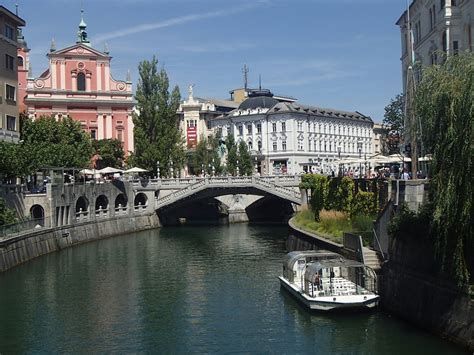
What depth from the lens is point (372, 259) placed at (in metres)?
36.8

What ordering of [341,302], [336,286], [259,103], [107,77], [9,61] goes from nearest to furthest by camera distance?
[341,302] → [336,286] → [9,61] → [107,77] → [259,103]

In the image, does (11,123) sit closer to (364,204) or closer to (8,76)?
(8,76)

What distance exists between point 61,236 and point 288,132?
221ft

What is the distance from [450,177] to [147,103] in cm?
6573

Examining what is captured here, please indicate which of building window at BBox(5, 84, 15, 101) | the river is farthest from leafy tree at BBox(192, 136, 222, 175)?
the river

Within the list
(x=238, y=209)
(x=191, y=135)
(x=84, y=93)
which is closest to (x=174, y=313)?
(x=238, y=209)

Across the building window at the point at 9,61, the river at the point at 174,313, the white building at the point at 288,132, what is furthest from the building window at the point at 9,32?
the white building at the point at 288,132

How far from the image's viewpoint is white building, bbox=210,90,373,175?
125 metres

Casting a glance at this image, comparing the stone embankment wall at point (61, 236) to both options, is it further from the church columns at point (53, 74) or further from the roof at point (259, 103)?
the roof at point (259, 103)

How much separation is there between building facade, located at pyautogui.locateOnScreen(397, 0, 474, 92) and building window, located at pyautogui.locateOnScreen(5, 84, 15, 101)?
3775cm

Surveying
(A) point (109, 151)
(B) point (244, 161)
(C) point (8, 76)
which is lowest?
(B) point (244, 161)

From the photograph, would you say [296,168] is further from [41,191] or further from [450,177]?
[450,177]

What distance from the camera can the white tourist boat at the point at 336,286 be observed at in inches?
1318

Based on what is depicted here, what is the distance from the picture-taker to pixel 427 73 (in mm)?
27844
